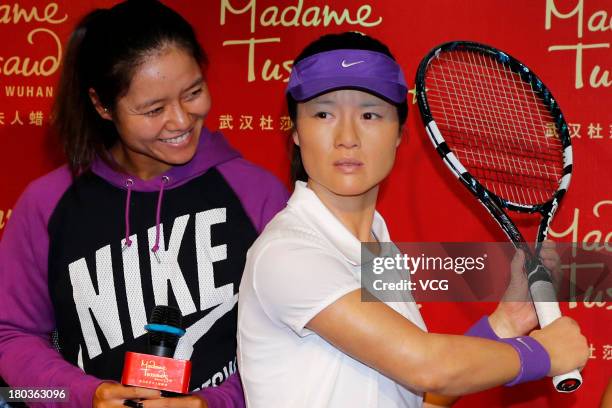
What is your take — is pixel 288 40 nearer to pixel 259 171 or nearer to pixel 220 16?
pixel 220 16

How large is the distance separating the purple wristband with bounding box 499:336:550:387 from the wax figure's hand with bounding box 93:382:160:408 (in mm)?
531

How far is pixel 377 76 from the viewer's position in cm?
134

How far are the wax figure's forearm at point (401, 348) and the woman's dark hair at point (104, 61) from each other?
2.05 ft

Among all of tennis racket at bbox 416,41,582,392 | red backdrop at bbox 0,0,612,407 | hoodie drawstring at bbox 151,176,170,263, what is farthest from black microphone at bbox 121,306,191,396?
tennis racket at bbox 416,41,582,392

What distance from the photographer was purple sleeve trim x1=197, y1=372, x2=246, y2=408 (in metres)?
1.47

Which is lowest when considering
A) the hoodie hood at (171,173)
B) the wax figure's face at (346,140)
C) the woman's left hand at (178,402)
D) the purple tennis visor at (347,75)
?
the woman's left hand at (178,402)

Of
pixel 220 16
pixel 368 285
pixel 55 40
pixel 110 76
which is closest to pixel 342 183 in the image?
pixel 368 285

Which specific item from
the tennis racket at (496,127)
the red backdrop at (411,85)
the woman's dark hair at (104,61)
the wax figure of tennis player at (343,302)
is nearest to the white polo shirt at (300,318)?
the wax figure of tennis player at (343,302)

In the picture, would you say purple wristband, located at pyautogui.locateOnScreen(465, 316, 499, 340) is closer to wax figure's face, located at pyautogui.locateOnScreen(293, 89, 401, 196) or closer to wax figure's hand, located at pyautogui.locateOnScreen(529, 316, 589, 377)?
wax figure's hand, located at pyautogui.locateOnScreen(529, 316, 589, 377)

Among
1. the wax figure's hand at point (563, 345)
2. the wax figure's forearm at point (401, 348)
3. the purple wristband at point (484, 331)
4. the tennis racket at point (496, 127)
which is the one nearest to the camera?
the wax figure's forearm at point (401, 348)

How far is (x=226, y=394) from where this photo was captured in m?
1.51

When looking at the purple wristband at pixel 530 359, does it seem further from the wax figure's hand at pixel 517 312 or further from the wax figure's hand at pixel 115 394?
the wax figure's hand at pixel 115 394

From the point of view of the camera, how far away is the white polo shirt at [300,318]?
1.18m

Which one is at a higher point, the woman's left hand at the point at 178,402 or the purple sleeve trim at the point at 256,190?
the purple sleeve trim at the point at 256,190
